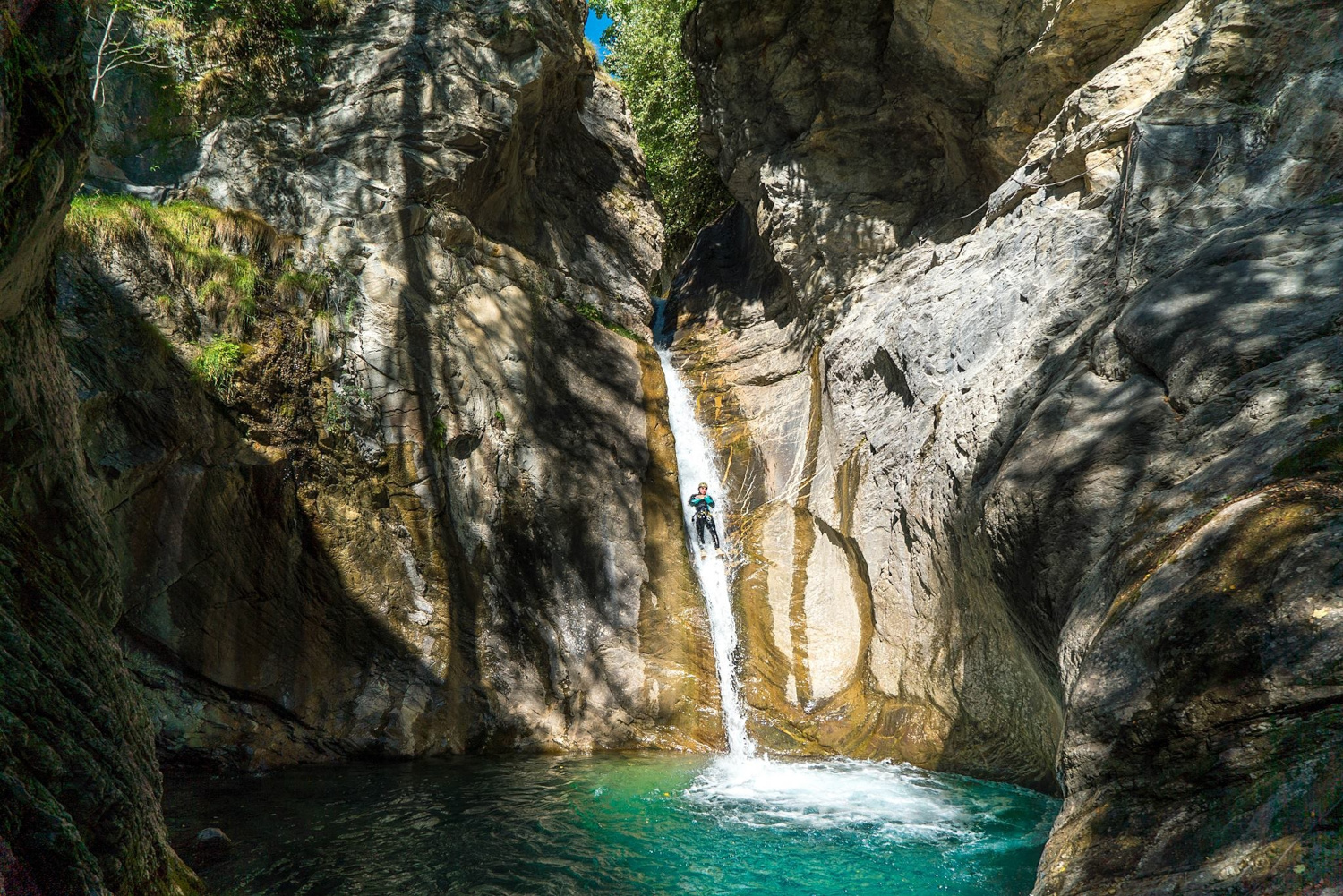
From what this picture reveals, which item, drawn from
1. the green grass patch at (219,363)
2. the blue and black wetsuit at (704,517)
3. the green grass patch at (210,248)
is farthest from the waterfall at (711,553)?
the green grass patch at (219,363)

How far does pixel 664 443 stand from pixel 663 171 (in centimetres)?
1211

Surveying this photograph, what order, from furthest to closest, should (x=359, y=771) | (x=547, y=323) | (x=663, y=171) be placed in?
(x=663, y=171), (x=547, y=323), (x=359, y=771)

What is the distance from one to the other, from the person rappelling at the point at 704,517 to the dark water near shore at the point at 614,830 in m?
3.84

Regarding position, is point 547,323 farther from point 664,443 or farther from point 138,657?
point 138,657

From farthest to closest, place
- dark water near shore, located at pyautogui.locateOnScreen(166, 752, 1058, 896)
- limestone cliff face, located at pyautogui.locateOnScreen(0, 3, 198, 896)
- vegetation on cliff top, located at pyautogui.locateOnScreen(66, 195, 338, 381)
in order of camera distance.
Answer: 1. vegetation on cliff top, located at pyautogui.locateOnScreen(66, 195, 338, 381)
2. dark water near shore, located at pyautogui.locateOnScreen(166, 752, 1058, 896)
3. limestone cliff face, located at pyautogui.locateOnScreen(0, 3, 198, 896)

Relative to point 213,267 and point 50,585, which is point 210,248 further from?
point 50,585

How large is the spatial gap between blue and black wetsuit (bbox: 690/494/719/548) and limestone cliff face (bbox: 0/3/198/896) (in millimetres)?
8544

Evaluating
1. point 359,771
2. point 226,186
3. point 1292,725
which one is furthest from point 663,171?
point 1292,725

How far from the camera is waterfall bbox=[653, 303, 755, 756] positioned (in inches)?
423

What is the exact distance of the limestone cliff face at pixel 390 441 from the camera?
8.80 meters

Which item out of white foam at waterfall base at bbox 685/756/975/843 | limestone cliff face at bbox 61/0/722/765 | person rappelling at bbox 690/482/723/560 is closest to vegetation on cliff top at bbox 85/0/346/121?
limestone cliff face at bbox 61/0/722/765

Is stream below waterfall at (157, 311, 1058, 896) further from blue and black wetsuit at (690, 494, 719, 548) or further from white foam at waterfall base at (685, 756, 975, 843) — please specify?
blue and black wetsuit at (690, 494, 719, 548)

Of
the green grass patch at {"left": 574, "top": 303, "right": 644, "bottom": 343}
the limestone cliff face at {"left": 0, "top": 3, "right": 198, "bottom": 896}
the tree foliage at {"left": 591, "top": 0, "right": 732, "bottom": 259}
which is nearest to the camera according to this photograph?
the limestone cliff face at {"left": 0, "top": 3, "right": 198, "bottom": 896}

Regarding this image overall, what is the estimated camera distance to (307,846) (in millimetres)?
6738
